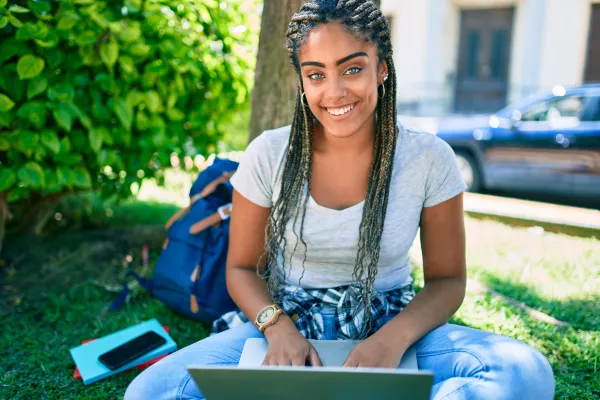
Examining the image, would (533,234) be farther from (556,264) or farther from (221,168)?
(221,168)

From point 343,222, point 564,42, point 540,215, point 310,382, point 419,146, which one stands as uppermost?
point 564,42

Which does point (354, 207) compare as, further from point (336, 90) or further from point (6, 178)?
point (6, 178)

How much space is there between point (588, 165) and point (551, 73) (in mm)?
8522

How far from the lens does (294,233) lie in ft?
6.55

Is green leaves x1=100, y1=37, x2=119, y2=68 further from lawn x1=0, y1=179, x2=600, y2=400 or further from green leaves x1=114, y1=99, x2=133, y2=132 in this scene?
lawn x1=0, y1=179, x2=600, y2=400

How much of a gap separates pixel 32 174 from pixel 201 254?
99 cm

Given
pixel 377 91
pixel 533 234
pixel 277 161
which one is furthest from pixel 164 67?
pixel 533 234

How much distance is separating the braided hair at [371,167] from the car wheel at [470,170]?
5.17 metres

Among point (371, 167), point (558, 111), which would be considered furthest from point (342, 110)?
point (558, 111)

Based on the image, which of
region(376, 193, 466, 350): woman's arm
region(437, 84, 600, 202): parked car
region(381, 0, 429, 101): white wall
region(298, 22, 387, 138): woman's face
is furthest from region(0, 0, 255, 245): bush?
region(381, 0, 429, 101): white wall

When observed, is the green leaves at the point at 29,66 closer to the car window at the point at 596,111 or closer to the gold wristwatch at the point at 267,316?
the gold wristwatch at the point at 267,316

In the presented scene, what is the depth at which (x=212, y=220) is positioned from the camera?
8.85ft

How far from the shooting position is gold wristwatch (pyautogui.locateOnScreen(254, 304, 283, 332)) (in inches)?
71.9

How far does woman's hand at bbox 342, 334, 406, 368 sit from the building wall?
13446 millimetres
